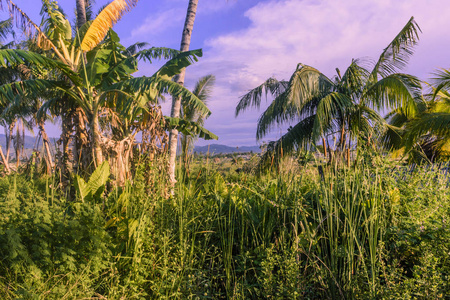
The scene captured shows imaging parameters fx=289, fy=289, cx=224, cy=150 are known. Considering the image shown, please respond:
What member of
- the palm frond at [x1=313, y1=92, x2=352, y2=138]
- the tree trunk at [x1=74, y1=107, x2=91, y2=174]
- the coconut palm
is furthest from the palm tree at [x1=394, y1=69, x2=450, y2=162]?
the tree trunk at [x1=74, y1=107, x2=91, y2=174]

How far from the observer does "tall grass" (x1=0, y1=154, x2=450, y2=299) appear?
7.41 ft

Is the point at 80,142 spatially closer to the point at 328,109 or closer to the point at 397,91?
the point at 328,109

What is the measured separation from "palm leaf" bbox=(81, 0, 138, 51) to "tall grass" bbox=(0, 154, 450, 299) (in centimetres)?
595

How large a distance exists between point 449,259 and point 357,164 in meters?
1.20

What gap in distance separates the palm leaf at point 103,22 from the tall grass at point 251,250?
5.95m

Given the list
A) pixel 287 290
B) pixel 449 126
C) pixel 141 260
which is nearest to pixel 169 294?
pixel 141 260

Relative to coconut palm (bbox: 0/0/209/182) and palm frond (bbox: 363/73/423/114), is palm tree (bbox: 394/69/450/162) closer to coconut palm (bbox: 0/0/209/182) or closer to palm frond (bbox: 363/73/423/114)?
palm frond (bbox: 363/73/423/114)

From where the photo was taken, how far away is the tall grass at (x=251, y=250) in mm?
2260

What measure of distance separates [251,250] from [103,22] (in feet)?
24.8

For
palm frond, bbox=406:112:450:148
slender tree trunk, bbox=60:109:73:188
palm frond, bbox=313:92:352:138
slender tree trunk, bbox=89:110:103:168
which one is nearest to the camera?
slender tree trunk, bbox=89:110:103:168

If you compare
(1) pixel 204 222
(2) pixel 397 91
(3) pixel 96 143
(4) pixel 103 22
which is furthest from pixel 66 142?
(2) pixel 397 91

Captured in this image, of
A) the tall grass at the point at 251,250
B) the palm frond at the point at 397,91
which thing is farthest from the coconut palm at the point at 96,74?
the palm frond at the point at 397,91

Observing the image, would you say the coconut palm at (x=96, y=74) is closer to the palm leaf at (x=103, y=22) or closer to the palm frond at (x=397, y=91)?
the palm leaf at (x=103, y=22)

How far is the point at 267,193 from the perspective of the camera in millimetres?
3660
